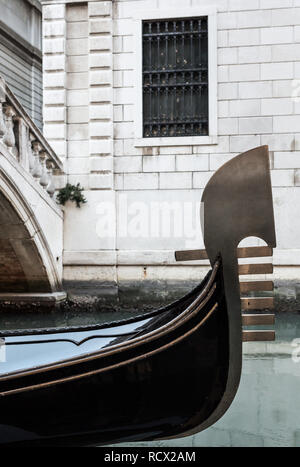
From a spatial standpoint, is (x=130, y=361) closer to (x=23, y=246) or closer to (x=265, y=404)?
(x=265, y=404)

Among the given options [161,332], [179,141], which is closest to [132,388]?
[161,332]

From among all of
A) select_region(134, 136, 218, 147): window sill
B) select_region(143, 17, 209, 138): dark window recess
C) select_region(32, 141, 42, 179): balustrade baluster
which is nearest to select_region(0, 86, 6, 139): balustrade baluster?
select_region(32, 141, 42, 179): balustrade baluster

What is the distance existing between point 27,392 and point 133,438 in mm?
475

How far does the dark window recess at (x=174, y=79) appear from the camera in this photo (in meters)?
5.83

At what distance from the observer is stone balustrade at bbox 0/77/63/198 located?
4637mm

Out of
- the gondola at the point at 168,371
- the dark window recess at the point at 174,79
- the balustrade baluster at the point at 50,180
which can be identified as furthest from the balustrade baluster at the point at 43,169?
the gondola at the point at 168,371

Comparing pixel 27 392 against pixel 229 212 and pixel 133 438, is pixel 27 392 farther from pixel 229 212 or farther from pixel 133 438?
pixel 229 212

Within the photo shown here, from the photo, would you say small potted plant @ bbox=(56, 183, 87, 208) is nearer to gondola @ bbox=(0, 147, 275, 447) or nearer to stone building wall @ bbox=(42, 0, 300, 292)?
stone building wall @ bbox=(42, 0, 300, 292)

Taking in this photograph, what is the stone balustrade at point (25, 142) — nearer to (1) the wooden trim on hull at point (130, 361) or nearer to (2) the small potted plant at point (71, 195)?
(2) the small potted plant at point (71, 195)

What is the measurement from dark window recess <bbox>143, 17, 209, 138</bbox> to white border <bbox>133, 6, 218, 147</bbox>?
0.08 m

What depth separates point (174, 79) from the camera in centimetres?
588

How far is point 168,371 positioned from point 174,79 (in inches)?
187

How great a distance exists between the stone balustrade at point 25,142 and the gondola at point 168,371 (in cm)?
326
